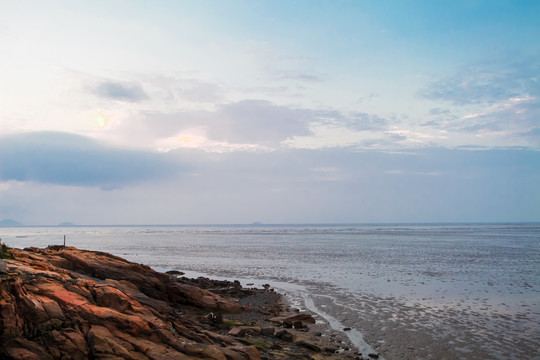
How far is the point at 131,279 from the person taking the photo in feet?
74.9

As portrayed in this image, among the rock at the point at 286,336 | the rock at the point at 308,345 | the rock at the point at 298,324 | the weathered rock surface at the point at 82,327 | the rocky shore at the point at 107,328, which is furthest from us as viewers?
the rock at the point at 298,324

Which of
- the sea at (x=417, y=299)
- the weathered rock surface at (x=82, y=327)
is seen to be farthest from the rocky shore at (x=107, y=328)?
the sea at (x=417, y=299)

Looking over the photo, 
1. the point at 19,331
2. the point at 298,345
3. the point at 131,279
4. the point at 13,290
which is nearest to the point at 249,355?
the point at 298,345

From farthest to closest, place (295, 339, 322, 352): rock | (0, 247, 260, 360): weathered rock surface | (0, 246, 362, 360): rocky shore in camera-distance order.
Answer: (295, 339, 322, 352): rock, (0, 246, 362, 360): rocky shore, (0, 247, 260, 360): weathered rock surface

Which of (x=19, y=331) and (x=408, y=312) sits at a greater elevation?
(x=19, y=331)

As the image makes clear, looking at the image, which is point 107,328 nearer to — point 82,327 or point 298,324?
point 82,327

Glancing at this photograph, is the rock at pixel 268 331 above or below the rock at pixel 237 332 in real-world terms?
below

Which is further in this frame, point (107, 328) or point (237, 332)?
point (237, 332)

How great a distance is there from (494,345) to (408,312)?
21.0ft

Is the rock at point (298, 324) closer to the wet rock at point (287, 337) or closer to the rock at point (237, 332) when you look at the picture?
the wet rock at point (287, 337)

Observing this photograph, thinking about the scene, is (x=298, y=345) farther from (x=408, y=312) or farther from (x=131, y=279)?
(x=131, y=279)

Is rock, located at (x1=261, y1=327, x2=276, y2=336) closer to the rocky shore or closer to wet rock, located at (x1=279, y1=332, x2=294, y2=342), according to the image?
the rocky shore

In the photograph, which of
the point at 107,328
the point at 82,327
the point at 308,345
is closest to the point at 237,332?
the point at 308,345

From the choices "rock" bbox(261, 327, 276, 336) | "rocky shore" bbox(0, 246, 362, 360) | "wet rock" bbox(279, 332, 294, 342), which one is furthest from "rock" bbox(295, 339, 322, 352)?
"rock" bbox(261, 327, 276, 336)
